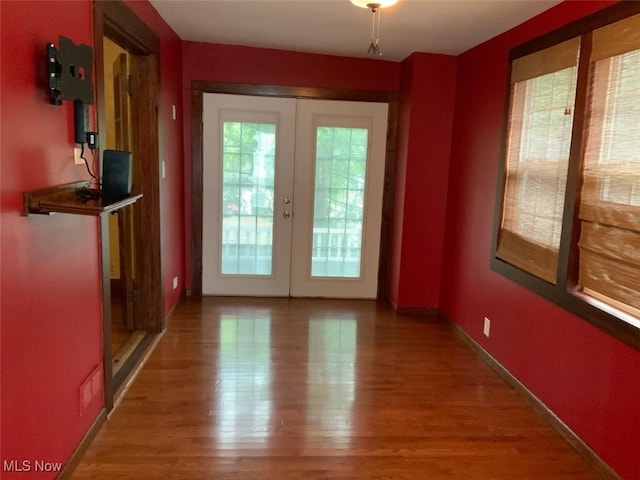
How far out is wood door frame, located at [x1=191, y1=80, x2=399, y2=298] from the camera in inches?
171

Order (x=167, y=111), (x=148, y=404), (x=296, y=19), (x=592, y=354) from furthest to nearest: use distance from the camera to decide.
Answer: (x=167, y=111) < (x=296, y=19) < (x=148, y=404) < (x=592, y=354)

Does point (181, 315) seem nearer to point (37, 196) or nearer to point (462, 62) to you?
point (37, 196)

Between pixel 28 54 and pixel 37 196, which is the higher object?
pixel 28 54

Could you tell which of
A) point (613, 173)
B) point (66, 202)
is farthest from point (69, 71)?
point (613, 173)

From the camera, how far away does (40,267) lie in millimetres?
1749

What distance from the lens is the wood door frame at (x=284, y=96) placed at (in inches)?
171

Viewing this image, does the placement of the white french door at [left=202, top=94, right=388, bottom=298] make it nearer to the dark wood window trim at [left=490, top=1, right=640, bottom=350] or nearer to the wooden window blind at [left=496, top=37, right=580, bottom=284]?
the wooden window blind at [left=496, top=37, right=580, bottom=284]

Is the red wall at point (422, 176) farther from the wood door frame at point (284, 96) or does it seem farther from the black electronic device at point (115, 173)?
the black electronic device at point (115, 173)

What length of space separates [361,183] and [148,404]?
9.09ft

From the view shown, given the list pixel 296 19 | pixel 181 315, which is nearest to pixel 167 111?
pixel 296 19

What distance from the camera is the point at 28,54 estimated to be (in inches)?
64.9

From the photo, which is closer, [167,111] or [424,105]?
[167,111]

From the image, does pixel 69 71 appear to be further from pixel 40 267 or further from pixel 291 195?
pixel 291 195

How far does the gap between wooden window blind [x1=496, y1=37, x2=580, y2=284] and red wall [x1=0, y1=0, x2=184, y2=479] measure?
93.1 inches
